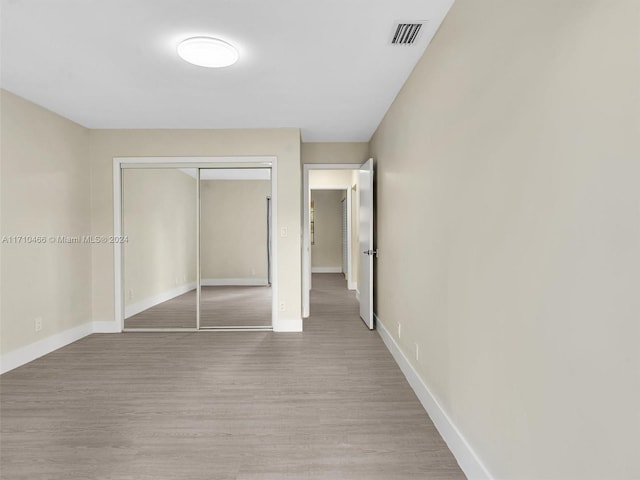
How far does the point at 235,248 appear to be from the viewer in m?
4.42

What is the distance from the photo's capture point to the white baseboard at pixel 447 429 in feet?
5.15

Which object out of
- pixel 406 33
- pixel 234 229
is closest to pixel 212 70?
pixel 406 33

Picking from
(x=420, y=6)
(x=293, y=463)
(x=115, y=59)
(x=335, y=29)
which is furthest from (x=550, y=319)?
(x=115, y=59)

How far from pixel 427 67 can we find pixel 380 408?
231 centimetres

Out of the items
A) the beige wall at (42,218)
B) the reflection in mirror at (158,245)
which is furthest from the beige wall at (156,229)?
the beige wall at (42,218)

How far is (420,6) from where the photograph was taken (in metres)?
1.84

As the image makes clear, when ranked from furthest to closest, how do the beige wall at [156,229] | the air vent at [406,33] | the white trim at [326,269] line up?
the white trim at [326,269]
the beige wall at [156,229]
the air vent at [406,33]

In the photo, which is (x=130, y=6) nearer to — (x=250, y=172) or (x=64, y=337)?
(x=250, y=172)

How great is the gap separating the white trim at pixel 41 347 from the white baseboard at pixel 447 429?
3.39m

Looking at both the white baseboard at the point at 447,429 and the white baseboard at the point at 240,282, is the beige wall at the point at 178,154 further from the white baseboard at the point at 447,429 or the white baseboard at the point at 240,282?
the white baseboard at the point at 447,429

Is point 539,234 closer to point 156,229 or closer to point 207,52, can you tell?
point 207,52

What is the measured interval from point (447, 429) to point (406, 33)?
235 centimetres

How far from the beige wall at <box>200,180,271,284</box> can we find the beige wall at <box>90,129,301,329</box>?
1.33 feet

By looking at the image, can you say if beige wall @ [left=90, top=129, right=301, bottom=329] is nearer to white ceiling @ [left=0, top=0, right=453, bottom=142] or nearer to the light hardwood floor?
white ceiling @ [left=0, top=0, right=453, bottom=142]
